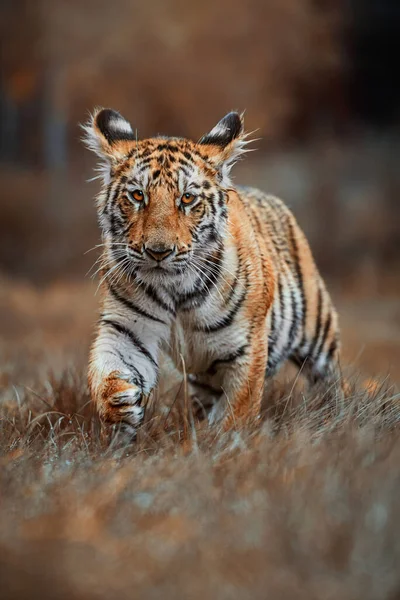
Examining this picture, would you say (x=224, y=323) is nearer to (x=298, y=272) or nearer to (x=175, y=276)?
(x=175, y=276)

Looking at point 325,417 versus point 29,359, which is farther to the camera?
point 29,359

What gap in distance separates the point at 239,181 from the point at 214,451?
862cm

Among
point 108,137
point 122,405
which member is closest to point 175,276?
point 122,405

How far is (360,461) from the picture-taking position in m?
2.70

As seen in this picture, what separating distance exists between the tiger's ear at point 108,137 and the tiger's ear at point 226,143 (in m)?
0.36

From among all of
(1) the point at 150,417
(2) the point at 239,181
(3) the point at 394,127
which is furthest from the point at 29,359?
(3) the point at 394,127

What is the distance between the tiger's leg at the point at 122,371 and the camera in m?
3.40

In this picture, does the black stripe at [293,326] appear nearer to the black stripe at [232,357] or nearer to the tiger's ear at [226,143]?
the black stripe at [232,357]

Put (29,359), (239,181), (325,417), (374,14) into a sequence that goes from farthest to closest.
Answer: (239,181), (374,14), (29,359), (325,417)

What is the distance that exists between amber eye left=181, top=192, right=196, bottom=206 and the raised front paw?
781 mm

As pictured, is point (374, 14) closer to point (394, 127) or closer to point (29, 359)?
point (394, 127)

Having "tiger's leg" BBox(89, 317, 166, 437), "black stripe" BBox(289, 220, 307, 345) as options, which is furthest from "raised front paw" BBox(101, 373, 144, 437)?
"black stripe" BBox(289, 220, 307, 345)

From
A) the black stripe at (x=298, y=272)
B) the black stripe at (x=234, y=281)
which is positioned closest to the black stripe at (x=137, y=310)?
the black stripe at (x=234, y=281)

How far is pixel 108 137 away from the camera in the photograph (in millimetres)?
3799
